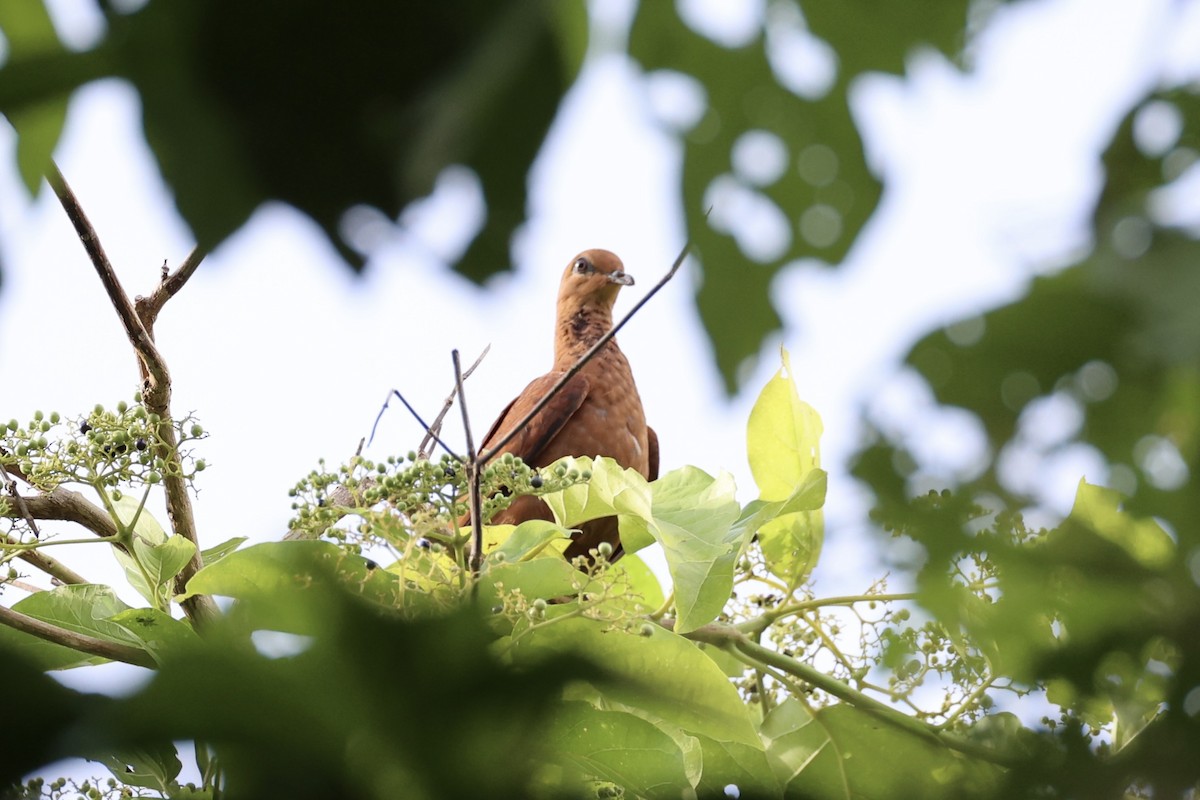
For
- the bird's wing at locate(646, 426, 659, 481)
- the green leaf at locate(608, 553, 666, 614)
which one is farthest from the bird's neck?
the green leaf at locate(608, 553, 666, 614)

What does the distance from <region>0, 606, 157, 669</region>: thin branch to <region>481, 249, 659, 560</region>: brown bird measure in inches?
48.0

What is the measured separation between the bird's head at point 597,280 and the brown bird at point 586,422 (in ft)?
0.04

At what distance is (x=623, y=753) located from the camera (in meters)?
0.74

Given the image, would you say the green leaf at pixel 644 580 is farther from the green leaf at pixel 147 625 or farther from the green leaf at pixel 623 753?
the green leaf at pixel 623 753

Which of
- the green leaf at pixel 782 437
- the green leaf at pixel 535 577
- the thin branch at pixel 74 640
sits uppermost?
the green leaf at pixel 782 437

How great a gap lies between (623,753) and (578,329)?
2367mm

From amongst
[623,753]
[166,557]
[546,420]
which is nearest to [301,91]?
[623,753]

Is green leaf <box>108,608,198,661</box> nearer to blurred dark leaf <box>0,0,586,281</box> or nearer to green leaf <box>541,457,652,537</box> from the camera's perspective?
green leaf <box>541,457,652,537</box>

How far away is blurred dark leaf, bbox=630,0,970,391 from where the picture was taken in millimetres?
357

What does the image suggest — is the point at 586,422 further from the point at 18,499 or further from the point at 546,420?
the point at 18,499

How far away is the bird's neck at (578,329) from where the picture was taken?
3025mm

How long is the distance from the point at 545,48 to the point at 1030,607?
0.23 meters

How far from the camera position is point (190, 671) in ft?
0.89

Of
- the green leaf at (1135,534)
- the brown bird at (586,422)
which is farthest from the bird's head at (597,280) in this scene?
the green leaf at (1135,534)
